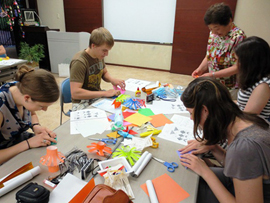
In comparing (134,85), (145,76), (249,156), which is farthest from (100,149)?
(145,76)

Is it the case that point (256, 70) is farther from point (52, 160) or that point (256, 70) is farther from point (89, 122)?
point (52, 160)

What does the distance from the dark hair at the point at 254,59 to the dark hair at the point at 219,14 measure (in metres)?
0.55

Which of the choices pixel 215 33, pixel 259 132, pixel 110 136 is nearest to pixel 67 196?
pixel 110 136

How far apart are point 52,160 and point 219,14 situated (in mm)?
1789

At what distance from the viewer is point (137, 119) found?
141 cm

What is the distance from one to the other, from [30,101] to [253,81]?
4.65ft

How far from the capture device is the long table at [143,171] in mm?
828

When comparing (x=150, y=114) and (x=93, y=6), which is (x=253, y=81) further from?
(x=93, y=6)

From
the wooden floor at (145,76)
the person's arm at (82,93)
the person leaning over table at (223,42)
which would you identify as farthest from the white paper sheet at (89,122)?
the wooden floor at (145,76)

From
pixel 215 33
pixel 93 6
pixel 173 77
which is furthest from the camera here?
pixel 93 6

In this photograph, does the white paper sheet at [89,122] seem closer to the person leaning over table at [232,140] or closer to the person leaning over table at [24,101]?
the person leaning over table at [24,101]

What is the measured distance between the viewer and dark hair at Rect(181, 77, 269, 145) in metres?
0.85

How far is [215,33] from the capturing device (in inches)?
76.9

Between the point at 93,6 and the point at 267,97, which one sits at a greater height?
the point at 93,6
